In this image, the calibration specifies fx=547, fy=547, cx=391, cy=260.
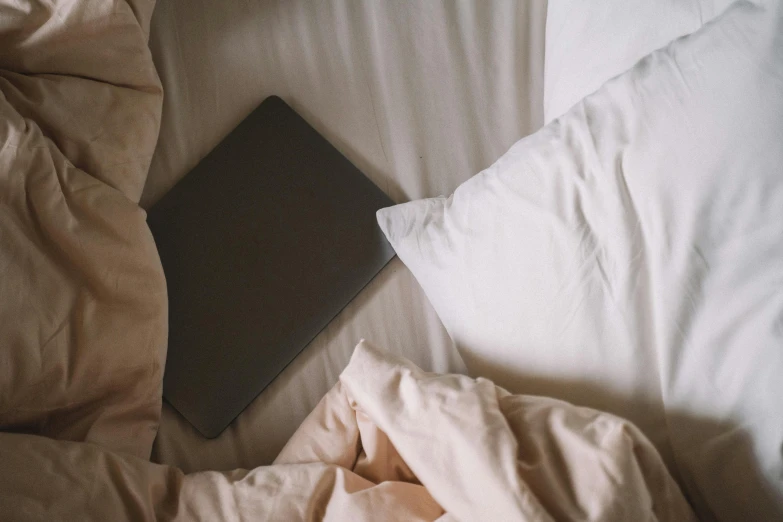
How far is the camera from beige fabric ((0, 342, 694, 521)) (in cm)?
43

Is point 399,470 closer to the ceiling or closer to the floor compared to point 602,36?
closer to the floor

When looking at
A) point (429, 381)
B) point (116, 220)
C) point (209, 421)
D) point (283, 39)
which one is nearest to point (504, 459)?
point (429, 381)

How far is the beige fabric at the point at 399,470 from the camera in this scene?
1.40 ft

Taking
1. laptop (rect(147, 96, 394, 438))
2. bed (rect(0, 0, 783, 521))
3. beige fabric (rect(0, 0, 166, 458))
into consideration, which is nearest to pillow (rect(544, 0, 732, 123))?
bed (rect(0, 0, 783, 521))

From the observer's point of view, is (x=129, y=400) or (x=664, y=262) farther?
(x=129, y=400)

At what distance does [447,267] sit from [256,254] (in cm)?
27

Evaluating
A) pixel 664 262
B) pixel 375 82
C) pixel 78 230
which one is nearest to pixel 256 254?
pixel 78 230

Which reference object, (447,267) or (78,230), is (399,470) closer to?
(447,267)

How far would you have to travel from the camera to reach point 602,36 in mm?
674

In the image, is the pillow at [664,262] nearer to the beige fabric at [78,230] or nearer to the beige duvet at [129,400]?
the beige duvet at [129,400]

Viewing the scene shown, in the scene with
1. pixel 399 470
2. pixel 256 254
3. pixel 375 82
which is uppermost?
pixel 375 82

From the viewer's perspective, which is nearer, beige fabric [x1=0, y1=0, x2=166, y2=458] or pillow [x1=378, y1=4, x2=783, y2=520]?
pillow [x1=378, y1=4, x2=783, y2=520]

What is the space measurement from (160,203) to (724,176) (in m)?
0.68

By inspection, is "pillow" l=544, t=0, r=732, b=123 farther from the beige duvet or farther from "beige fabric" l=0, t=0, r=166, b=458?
"beige fabric" l=0, t=0, r=166, b=458
